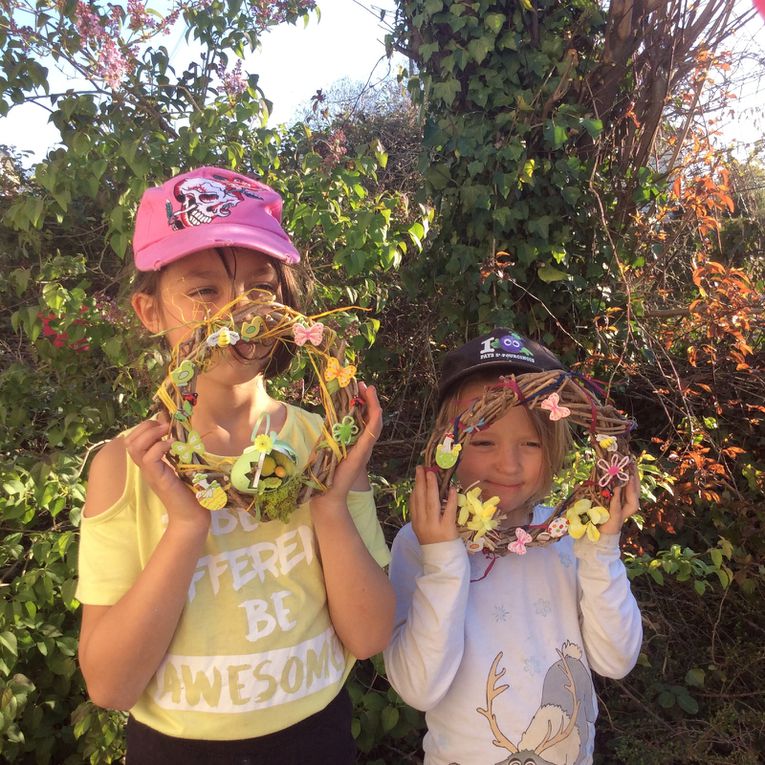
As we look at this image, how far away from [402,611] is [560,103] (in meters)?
2.50

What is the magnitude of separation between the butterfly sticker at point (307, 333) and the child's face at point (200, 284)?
0.61 ft

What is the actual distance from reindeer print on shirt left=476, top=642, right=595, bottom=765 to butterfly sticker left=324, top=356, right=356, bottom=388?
0.69 metres

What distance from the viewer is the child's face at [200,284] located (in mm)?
1245

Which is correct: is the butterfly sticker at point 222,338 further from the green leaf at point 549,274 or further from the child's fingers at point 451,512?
the green leaf at point 549,274

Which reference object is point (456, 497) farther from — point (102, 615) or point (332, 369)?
point (102, 615)

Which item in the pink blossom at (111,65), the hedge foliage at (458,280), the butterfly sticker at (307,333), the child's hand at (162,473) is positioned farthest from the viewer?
the pink blossom at (111,65)

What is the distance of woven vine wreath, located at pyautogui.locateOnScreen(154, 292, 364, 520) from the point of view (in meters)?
1.06

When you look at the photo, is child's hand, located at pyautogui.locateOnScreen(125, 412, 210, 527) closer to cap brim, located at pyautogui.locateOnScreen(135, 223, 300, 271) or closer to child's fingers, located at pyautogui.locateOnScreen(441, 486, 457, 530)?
cap brim, located at pyautogui.locateOnScreen(135, 223, 300, 271)

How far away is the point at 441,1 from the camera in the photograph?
2.92 m

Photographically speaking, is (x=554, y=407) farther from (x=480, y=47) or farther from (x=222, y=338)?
(x=480, y=47)

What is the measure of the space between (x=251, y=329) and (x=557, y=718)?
100 centimetres

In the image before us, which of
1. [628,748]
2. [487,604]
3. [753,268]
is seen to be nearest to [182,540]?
[487,604]

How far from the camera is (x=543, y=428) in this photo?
150 centimetres

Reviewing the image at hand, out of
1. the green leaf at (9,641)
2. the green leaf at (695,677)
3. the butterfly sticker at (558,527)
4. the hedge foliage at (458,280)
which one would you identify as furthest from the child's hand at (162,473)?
the green leaf at (695,677)
